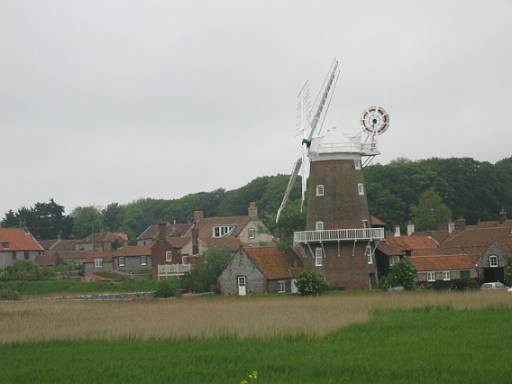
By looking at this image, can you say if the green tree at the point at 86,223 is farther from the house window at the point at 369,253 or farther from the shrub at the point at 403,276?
the shrub at the point at 403,276

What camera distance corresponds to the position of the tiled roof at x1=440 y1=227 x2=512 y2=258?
6303cm

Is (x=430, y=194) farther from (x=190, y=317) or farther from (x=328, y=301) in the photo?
(x=190, y=317)

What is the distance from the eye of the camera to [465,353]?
21.8m

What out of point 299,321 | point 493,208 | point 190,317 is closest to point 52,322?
point 190,317

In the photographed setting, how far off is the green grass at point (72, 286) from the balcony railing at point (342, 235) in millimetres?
13858

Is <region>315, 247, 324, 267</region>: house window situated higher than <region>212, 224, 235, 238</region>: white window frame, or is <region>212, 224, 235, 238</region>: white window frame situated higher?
<region>212, 224, 235, 238</region>: white window frame

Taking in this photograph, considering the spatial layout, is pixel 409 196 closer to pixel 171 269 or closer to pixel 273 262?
pixel 171 269

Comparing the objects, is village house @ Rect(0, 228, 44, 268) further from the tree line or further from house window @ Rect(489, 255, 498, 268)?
house window @ Rect(489, 255, 498, 268)

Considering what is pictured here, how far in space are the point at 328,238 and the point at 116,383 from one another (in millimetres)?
35039

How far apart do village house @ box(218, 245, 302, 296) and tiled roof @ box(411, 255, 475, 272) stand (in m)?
8.81

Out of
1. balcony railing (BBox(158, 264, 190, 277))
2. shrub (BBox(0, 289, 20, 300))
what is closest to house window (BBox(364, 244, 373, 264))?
balcony railing (BBox(158, 264, 190, 277))

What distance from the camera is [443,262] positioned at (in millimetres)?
60125

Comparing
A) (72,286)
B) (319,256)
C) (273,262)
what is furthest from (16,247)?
(319,256)

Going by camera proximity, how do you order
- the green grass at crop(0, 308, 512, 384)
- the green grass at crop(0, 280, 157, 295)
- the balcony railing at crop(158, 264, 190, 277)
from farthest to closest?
the balcony railing at crop(158, 264, 190, 277) → the green grass at crop(0, 280, 157, 295) → the green grass at crop(0, 308, 512, 384)
